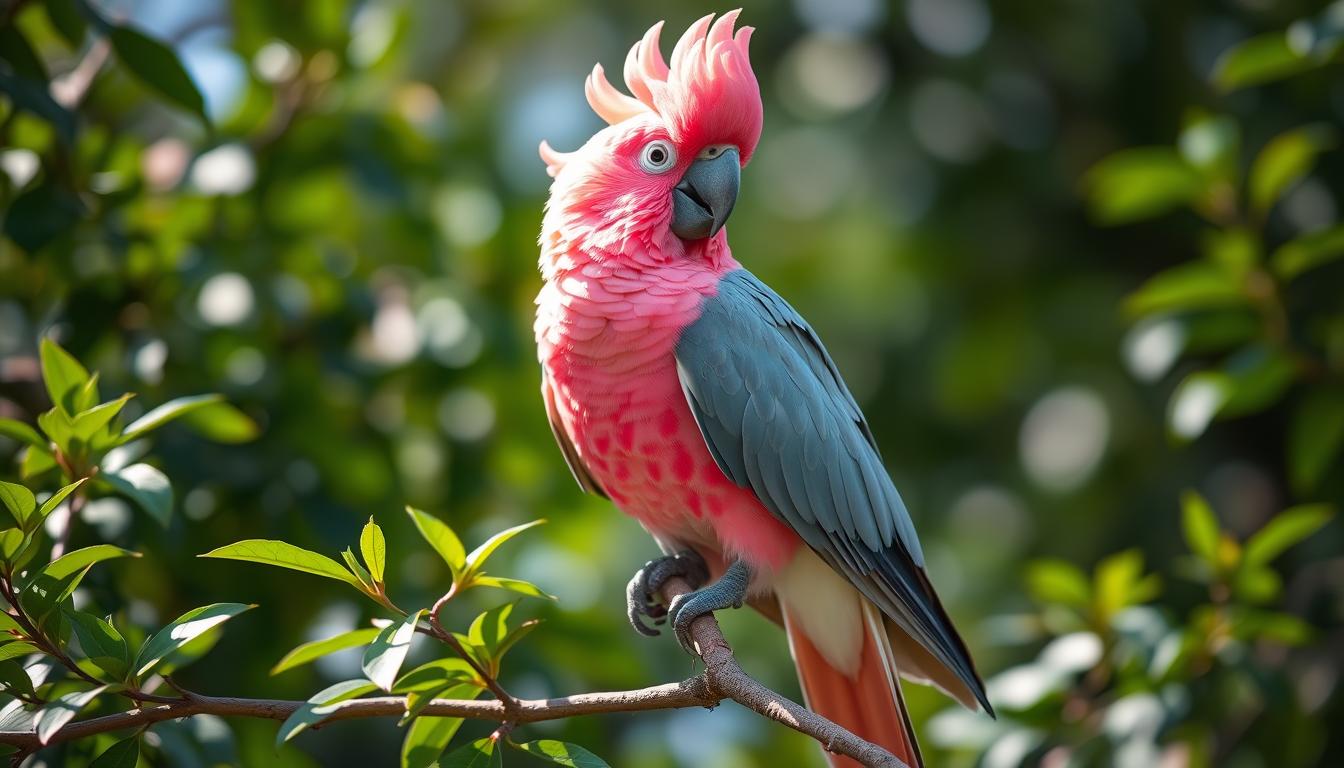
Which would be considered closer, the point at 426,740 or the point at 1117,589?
the point at 426,740

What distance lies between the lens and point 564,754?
2.01 m

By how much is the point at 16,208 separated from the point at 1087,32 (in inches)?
202

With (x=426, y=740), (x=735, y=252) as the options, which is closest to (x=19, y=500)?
(x=426, y=740)

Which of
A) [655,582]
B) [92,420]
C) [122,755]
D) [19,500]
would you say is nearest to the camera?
[19,500]

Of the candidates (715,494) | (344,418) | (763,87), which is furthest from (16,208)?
(763,87)

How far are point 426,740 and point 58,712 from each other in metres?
0.63

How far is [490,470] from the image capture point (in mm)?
4023

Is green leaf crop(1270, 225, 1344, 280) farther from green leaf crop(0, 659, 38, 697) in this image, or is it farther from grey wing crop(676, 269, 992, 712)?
green leaf crop(0, 659, 38, 697)

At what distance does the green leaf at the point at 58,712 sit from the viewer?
69.9 inches

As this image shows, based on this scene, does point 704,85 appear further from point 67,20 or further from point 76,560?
point 67,20

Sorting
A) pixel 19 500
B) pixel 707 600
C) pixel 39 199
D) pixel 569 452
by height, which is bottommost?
pixel 707 600

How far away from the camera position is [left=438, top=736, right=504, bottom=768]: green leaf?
6.50ft

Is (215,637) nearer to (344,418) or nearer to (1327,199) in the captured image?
(344,418)

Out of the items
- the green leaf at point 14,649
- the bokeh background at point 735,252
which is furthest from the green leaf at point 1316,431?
the green leaf at point 14,649
